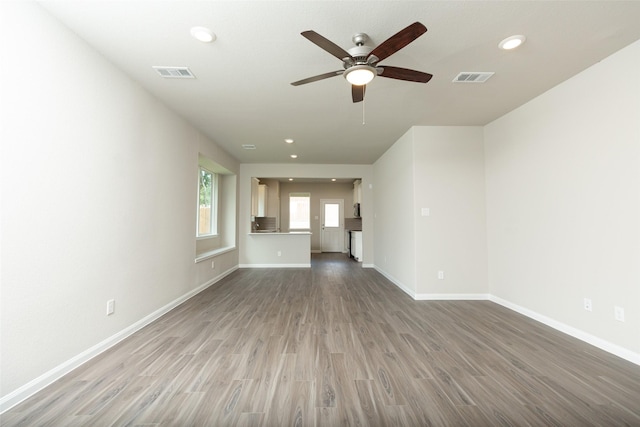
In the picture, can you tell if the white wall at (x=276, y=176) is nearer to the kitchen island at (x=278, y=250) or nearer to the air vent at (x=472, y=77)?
the kitchen island at (x=278, y=250)

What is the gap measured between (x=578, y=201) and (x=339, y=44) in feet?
8.86

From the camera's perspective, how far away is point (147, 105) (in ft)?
9.37

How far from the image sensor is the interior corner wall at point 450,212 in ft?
12.6

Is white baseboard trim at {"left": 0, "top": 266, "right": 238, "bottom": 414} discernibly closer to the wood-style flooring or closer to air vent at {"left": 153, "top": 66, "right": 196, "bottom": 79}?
the wood-style flooring

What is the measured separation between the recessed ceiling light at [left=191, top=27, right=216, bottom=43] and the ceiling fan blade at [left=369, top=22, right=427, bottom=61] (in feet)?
3.93

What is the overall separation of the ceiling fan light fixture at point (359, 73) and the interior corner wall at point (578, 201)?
214 cm

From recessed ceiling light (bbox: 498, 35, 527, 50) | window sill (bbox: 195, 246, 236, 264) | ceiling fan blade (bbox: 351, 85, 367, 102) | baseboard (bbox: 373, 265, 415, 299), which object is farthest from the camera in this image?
window sill (bbox: 195, 246, 236, 264)

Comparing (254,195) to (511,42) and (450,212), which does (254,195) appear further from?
(511,42)

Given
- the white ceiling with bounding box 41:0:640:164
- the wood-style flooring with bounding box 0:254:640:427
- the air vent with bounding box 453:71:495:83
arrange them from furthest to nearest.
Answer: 1. the air vent with bounding box 453:71:495:83
2. the white ceiling with bounding box 41:0:640:164
3. the wood-style flooring with bounding box 0:254:640:427

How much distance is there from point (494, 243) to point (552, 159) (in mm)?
1366

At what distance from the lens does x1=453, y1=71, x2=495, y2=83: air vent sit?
2.52 meters

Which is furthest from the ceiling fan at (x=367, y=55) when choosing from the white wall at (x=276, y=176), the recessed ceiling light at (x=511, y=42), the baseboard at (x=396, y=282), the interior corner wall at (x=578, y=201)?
the white wall at (x=276, y=176)

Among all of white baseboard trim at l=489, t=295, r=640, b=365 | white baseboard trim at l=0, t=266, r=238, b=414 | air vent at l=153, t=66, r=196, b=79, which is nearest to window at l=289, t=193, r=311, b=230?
white baseboard trim at l=0, t=266, r=238, b=414

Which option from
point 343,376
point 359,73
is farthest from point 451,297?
point 359,73
